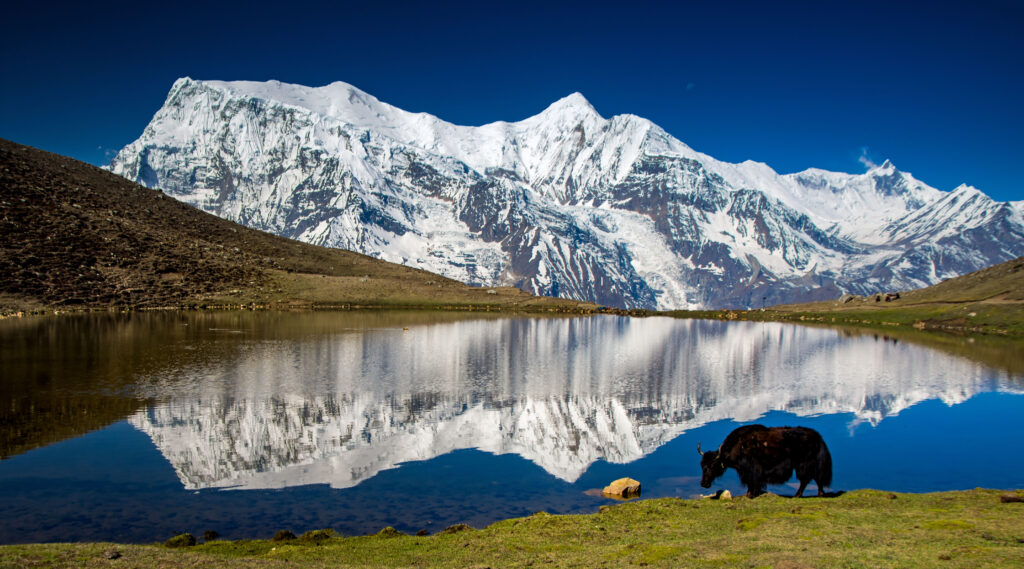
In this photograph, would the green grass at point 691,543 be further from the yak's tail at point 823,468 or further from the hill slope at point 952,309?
the hill slope at point 952,309

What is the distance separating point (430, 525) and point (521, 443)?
Answer: 1238 centimetres

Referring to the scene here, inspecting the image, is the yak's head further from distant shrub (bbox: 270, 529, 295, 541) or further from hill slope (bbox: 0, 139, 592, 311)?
hill slope (bbox: 0, 139, 592, 311)

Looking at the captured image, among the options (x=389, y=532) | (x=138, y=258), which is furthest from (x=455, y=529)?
(x=138, y=258)

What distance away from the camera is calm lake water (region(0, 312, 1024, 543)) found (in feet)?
75.6

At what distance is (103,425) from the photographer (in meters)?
32.4

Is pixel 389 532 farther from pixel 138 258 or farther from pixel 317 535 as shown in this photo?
pixel 138 258

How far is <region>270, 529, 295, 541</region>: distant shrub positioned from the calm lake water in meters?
1.35

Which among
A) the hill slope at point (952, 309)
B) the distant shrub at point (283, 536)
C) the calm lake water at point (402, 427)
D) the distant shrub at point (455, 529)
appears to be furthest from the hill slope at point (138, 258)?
the distant shrub at point (455, 529)

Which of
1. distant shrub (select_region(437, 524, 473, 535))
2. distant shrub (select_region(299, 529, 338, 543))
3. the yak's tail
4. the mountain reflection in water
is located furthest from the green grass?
the mountain reflection in water

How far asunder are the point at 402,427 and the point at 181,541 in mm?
17057

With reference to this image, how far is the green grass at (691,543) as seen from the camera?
14.2 m

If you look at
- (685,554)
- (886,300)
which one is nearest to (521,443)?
(685,554)

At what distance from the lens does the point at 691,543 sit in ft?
54.0

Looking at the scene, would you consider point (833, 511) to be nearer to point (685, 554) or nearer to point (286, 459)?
point (685, 554)
